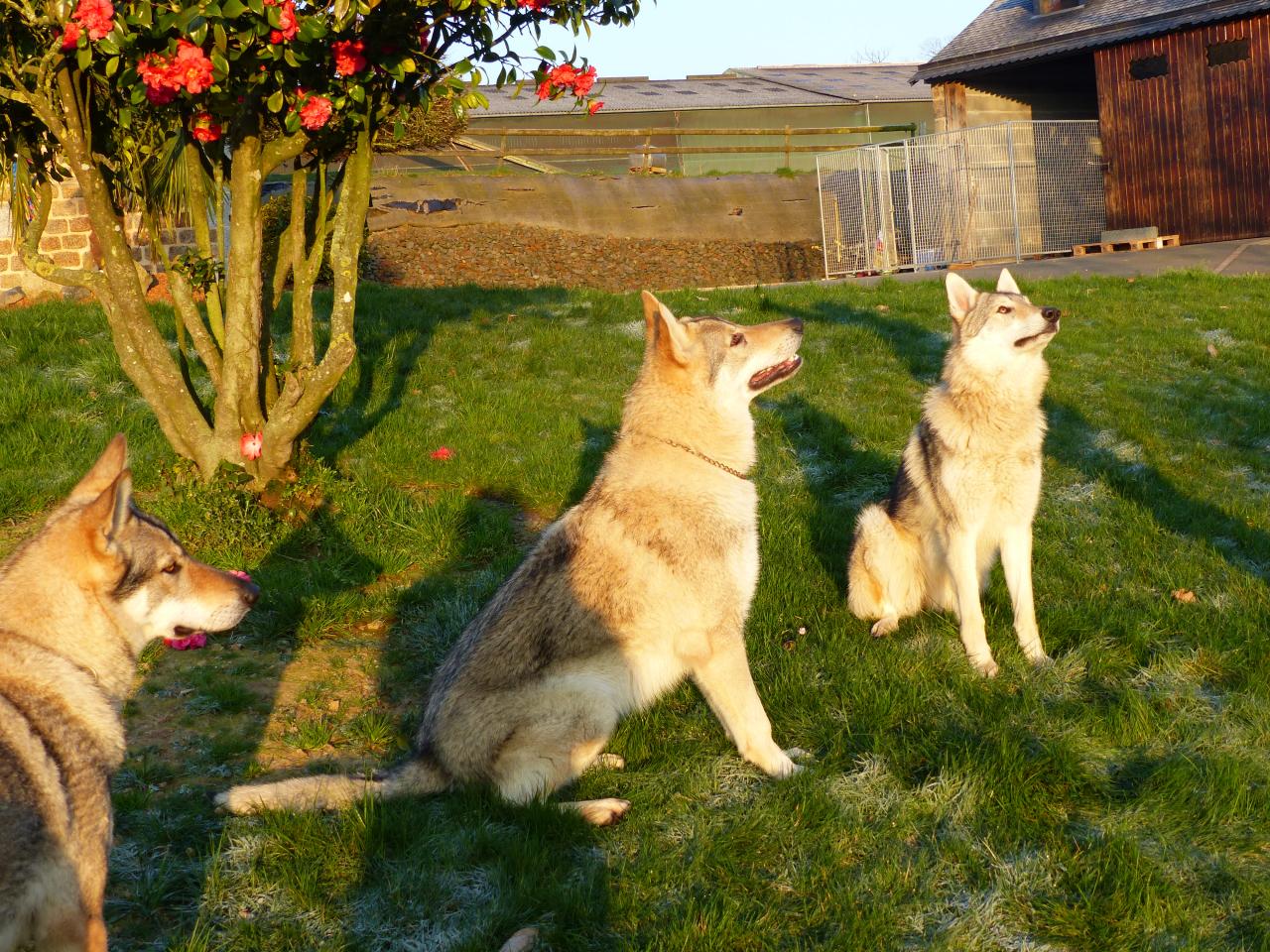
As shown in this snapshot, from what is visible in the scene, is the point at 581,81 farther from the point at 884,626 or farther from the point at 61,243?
the point at 61,243

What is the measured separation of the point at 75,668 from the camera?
325 cm

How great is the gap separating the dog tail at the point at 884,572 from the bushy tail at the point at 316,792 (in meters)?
2.91

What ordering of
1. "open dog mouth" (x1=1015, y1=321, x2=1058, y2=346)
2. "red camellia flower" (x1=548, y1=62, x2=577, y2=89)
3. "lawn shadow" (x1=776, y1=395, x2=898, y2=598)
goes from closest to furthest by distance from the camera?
1. "open dog mouth" (x1=1015, y1=321, x2=1058, y2=346)
2. "red camellia flower" (x1=548, y1=62, x2=577, y2=89)
3. "lawn shadow" (x1=776, y1=395, x2=898, y2=598)

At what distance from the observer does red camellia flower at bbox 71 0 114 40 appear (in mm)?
4742

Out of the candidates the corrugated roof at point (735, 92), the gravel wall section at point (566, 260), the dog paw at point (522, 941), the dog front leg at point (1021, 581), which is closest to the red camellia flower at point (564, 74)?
the dog front leg at point (1021, 581)

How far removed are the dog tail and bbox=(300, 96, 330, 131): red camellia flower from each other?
12.6 feet

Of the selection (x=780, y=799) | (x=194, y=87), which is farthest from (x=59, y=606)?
(x=194, y=87)

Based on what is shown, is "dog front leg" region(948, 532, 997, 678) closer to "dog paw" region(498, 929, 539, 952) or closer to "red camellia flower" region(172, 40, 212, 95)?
"dog paw" region(498, 929, 539, 952)

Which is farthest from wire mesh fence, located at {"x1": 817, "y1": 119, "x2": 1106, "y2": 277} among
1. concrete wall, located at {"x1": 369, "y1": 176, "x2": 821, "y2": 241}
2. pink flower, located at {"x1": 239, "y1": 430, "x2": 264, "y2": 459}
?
pink flower, located at {"x1": 239, "y1": 430, "x2": 264, "y2": 459}

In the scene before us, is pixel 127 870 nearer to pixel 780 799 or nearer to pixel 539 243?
pixel 780 799

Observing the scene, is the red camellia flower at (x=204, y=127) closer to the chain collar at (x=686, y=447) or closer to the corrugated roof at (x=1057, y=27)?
the chain collar at (x=686, y=447)

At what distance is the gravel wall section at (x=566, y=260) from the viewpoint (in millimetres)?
18688

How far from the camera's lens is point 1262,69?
19.2 m

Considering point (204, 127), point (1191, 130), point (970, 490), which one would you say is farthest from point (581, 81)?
point (1191, 130)
